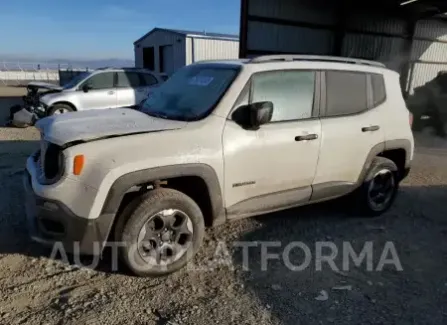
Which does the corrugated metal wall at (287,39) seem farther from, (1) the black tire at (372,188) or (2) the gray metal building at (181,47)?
(2) the gray metal building at (181,47)

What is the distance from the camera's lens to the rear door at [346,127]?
4.02 metres

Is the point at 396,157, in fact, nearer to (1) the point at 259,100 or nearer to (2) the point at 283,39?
(1) the point at 259,100

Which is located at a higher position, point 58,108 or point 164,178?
point 164,178

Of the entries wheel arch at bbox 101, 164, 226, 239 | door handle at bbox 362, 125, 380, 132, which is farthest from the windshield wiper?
door handle at bbox 362, 125, 380, 132

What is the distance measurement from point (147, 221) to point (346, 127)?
237cm

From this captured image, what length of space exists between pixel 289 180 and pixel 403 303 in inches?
57.2

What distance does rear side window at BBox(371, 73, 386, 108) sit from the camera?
14.7 feet

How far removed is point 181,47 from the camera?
2072 centimetres

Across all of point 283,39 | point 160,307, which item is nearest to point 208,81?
point 160,307

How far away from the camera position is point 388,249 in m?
4.01

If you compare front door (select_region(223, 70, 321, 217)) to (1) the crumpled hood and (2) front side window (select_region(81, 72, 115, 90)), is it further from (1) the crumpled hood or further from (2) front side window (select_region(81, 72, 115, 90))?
(2) front side window (select_region(81, 72, 115, 90))

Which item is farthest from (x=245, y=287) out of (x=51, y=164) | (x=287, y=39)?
(x=287, y=39)

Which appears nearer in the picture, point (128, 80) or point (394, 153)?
point (394, 153)

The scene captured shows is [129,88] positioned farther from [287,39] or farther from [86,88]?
[287,39]
